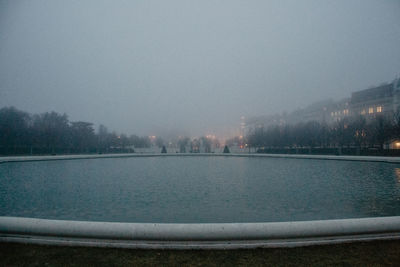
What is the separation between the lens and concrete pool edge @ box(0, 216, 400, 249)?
3.73 metres

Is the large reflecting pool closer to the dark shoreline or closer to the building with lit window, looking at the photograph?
the dark shoreline

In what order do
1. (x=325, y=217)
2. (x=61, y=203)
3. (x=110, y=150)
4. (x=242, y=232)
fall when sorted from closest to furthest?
(x=242, y=232) → (x=325, y=217) → (x=61, y=203) → (x=110, y=150)

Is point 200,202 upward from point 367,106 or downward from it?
downward

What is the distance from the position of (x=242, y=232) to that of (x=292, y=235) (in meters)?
0.80

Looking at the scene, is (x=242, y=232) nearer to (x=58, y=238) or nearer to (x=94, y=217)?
(x=58, y=238)

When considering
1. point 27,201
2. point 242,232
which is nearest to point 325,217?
point 242,232

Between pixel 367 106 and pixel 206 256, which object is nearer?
pixel 206 256

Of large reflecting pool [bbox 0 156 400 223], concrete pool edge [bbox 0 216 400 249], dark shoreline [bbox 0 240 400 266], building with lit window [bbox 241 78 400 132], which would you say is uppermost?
building with lit window [bbox 241 78 400 132]

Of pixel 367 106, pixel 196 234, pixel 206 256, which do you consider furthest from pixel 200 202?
pixel 367 106

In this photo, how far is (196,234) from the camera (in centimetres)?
376

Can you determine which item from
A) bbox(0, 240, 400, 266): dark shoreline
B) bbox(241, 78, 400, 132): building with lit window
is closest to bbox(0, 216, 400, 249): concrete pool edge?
bbox(0, 240, 400, 266): dark shoreline

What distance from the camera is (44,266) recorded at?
10.6 feet

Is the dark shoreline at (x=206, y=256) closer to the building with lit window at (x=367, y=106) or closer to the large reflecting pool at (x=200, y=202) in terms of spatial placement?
A: the large reflecting pool at (x=200, y=202)

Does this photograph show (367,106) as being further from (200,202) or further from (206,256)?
(206,256)
